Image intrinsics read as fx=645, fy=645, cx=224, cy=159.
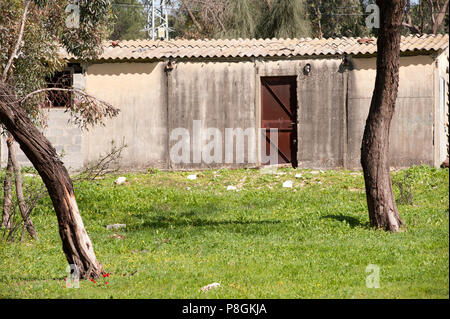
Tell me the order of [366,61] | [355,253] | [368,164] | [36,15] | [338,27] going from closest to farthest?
[355,253]
[368,164]
[36,15]
[366,61]
[338,27]

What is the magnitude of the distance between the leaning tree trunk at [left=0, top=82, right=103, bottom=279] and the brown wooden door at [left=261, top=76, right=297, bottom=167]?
34.9 feet

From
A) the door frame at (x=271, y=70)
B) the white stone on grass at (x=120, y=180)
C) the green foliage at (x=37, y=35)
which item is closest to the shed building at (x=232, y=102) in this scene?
the door frame at (x=271, y=70)

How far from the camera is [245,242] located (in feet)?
33.7

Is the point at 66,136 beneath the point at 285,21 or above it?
beneath

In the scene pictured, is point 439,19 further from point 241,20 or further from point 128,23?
point 128,23

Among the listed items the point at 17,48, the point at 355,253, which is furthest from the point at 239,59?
the point at 355,253

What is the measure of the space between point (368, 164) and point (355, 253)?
2.42 m

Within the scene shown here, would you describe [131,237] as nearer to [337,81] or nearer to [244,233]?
[244,233]

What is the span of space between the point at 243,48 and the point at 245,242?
30.4ft

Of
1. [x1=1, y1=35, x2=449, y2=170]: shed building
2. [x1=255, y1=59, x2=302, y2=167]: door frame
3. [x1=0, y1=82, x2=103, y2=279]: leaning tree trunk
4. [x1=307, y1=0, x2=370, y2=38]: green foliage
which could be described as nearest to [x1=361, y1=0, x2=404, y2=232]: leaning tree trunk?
[x1=0, y1=82, x2=103, y2=279]: leaning tree trunk

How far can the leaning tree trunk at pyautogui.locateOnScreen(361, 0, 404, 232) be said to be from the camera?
10578 mm

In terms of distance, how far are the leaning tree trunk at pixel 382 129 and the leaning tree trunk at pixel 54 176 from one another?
16.5ft

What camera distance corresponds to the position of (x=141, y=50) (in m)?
18.4

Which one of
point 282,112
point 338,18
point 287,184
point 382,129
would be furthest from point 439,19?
point 382,129
